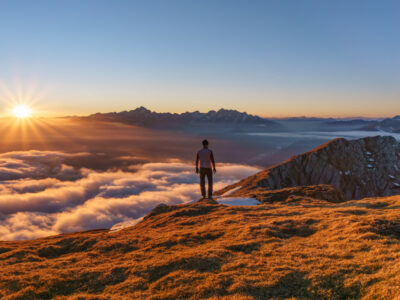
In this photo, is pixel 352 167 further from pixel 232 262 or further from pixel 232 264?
pixel 232 264

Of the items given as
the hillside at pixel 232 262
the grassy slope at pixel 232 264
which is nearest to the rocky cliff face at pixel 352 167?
the hillside at pixel 232 262

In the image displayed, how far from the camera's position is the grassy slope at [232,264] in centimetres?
603

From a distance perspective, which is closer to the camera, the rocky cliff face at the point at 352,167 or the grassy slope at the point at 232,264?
the grassy slope at the point at 232,264

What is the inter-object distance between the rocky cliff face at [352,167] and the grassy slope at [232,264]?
64.1 metres

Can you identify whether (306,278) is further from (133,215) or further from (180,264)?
(133,215)

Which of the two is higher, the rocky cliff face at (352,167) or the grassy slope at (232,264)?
the grassy slope at (232,264)

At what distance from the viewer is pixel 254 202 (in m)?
21.2

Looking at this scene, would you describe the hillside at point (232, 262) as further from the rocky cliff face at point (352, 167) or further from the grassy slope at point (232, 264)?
the rocky cliff face at point (352, 167)

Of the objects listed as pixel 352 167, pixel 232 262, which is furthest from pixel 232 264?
pixel 352 167

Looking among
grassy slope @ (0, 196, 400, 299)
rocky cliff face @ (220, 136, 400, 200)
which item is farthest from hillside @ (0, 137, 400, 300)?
rocky cliff face @ (220, 136, 400, 200)

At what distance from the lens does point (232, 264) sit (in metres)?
7.47

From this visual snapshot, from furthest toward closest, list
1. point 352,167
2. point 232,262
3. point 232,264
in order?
point 352,167
point 232,262
point 232,264

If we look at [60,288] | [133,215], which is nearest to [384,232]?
[60,288]

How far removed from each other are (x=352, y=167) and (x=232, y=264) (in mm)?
101615
